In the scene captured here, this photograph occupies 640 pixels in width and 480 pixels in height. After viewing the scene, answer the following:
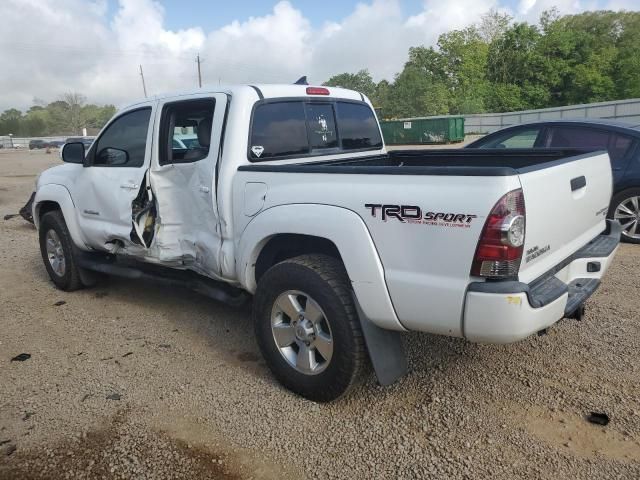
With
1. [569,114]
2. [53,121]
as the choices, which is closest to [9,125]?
[53,121]

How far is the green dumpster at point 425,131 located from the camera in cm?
3609

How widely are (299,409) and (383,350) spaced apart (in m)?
0.67

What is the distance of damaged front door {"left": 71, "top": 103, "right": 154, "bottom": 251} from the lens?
4.36 meters

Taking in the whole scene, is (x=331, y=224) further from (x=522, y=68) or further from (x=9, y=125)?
(x=9, y=125)

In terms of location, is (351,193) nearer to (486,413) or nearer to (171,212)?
(486,413)

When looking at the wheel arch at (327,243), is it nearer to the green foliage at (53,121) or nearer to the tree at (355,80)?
the tree at (355,80)

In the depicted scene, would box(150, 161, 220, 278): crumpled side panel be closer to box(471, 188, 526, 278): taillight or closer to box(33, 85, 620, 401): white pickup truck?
box(33, 85, 620, 401): white pickup truck

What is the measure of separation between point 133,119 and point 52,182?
151 cm

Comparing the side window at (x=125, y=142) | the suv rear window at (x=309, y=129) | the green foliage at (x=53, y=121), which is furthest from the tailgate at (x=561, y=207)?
the green foliage at (x=53, y=121)

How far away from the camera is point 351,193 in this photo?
288 centimetres

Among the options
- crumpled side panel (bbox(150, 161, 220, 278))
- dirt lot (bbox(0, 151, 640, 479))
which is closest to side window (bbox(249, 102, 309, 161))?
crumpled side panel (bbox(150, 161, 220, 278))

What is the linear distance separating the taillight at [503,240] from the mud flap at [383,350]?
2.33 ft

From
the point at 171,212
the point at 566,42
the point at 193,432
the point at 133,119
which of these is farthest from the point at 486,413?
the point at 566,42

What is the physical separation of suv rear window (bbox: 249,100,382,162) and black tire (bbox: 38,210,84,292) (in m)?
2.69
